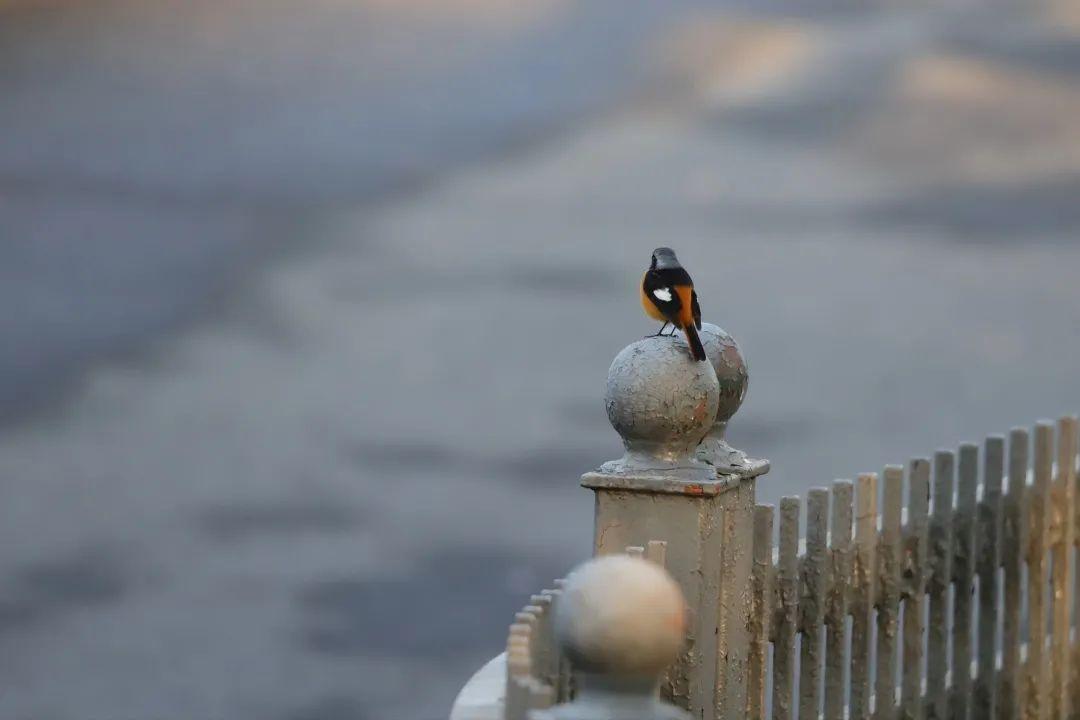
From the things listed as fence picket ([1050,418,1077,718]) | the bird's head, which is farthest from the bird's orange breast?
fence picket ([1050,418,1077,718])

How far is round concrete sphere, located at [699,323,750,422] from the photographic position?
5523 mm

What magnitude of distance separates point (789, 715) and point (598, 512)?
1.36 m

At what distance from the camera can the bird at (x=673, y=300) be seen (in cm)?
513

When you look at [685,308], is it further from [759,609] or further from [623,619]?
[623,619]

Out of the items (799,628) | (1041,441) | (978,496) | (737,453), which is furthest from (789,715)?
(1041,441)

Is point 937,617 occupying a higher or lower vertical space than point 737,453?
lower

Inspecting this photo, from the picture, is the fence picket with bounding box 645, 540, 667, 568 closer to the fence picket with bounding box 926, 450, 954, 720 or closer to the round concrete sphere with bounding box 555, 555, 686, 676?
the round concrete sphere with bounding box 555, 555, 686, 676

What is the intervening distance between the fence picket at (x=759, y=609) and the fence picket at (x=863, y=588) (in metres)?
0.79

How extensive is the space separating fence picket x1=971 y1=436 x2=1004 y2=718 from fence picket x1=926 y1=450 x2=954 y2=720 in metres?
0.37

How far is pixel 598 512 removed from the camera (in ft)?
16.7

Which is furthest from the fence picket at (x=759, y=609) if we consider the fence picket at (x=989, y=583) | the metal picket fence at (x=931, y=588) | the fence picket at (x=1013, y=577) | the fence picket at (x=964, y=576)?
the fence picket at (x=1013, y=577)

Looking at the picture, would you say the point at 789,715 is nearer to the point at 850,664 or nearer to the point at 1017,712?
the point at 850,664

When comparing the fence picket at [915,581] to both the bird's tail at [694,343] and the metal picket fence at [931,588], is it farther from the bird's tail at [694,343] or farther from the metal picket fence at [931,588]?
the bird's tail at [694,343]

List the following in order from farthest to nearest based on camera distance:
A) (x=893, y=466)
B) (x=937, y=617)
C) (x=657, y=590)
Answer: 1. (x=937, y=617)
2. (x=893, y=466)
3. (x=657, y=590)
